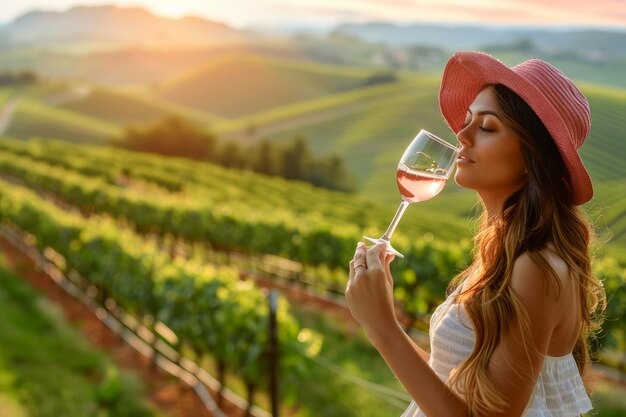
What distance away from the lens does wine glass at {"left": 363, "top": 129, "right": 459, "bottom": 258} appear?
5.69 feet

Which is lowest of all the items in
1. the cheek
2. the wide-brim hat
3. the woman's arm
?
the woman's arm

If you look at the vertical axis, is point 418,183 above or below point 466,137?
below

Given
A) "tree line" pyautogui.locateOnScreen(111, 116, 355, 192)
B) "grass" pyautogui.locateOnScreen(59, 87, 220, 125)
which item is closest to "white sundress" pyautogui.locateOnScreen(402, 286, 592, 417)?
"tree line" pyautogui.locateOnScreen(111, 116, 355, 192)

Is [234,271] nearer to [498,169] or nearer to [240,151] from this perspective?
[498,169]

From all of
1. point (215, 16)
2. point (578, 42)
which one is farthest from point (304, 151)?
point (215, 16)

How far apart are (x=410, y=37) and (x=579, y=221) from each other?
87.2m

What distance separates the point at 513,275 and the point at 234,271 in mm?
6781

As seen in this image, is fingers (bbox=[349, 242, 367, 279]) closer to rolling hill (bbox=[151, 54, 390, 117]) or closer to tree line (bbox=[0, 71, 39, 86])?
rolling hill (bbox=[151, 54, 390, 117])

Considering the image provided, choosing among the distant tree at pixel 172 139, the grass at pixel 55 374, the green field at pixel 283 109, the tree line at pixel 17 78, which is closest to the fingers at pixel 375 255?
the grass at pixel 55 374

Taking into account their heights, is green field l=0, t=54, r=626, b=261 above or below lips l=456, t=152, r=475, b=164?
below

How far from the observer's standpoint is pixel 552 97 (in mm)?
1627

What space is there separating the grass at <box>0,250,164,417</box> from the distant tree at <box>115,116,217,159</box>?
5026 centimetres

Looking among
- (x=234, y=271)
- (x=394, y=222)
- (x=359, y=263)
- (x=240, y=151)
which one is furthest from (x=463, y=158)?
(x=240, y=151)

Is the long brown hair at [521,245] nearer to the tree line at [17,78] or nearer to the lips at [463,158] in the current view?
the lips at [463,158]
